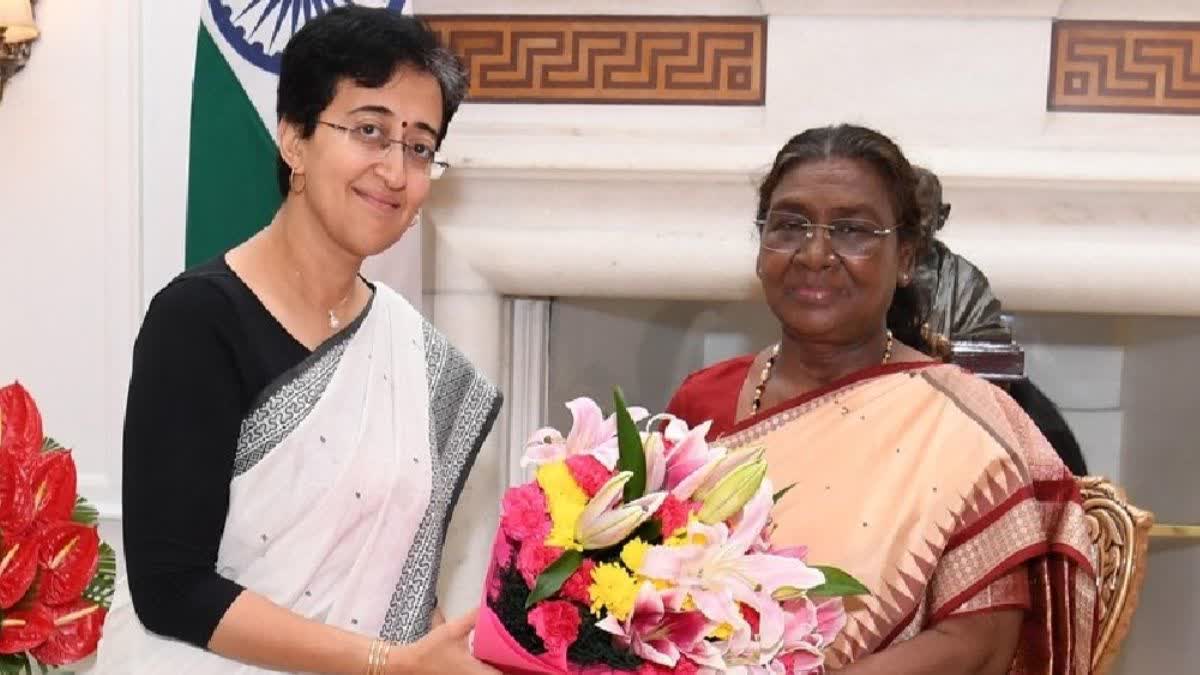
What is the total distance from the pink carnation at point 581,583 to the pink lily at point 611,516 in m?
0.02

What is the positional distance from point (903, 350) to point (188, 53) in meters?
1.85

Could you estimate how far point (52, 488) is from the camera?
94cm

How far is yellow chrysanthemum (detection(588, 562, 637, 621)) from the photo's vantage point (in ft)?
3.57

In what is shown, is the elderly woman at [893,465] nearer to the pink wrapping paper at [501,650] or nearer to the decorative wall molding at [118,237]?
the pink wrapping paper at [501,650]

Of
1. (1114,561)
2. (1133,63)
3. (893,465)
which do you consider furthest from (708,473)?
(1133,63)

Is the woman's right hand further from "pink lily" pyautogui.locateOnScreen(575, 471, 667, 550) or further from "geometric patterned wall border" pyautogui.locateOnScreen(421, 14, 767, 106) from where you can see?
"geometric patterned wall border" pyautogui.locateOnScreen(421, 14, 767, 106)

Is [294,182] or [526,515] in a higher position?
[294,182]

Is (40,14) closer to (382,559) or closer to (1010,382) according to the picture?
(382,559)

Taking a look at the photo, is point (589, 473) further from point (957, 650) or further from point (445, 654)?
point (957, 650)

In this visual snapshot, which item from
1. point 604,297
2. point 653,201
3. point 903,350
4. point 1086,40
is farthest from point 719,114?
point 903,350

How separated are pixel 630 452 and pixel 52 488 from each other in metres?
0.49

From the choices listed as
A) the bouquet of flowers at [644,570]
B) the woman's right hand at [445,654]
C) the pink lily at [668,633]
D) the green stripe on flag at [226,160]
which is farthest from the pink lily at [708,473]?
the green stripe on flag at [226,160]

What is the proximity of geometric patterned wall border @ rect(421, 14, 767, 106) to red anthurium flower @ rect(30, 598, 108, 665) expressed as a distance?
1.95 meters

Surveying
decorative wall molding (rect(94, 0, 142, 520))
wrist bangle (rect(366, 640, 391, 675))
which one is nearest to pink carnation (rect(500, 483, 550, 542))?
wrist bangle (rect(366, 640, 391, 675))
